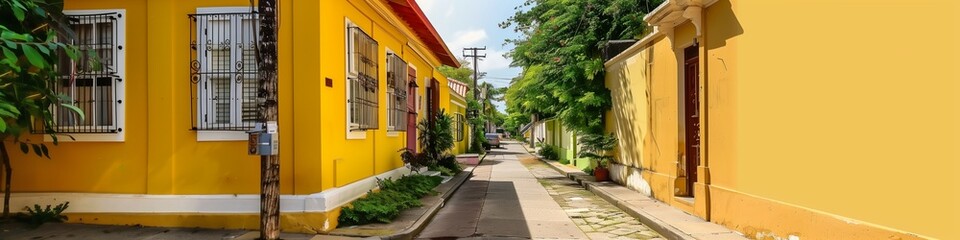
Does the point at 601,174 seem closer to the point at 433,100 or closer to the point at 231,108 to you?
the point at 433,100

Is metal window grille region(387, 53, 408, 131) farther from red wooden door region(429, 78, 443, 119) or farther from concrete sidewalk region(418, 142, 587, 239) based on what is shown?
red wooden door region(429, 78, 443, 119)

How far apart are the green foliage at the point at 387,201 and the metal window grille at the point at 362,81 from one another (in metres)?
1.01

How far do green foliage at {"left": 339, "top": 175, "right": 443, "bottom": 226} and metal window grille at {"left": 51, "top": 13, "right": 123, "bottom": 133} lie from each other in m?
2.83

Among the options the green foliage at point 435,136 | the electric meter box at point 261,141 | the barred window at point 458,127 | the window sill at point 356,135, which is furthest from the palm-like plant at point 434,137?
the electric meter box at point 261,141

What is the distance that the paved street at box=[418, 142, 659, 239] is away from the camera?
756 centimetres

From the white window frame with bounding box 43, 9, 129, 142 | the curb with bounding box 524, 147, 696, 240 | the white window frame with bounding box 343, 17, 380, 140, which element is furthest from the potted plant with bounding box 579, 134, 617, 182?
the white window frame with bounding box 43, 9, 129, 142

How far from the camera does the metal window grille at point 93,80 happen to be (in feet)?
21.8

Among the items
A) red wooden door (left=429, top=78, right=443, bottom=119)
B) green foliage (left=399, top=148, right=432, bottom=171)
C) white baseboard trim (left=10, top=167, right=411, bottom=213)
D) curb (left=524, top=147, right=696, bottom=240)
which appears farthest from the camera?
red wooden door (left=429, top=78, right=443, bottom=119)

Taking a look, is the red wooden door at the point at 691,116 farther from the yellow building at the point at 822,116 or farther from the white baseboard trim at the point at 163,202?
the white baseboard trim at the point at 163,202

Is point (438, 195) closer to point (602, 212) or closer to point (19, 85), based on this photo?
point (602, 212)

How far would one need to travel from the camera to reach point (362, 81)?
27.5 ft

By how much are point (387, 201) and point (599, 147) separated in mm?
7029

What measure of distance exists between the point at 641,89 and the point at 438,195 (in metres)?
4.46

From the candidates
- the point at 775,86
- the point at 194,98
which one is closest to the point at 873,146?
the point at 775,86
